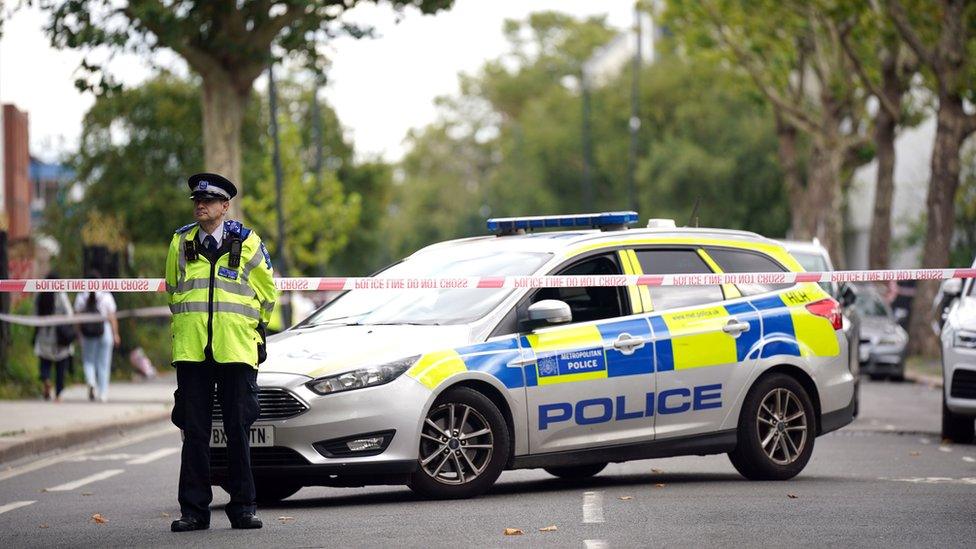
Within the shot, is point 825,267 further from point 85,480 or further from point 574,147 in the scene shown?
point 574,147

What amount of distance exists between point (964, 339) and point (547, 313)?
5.60 m

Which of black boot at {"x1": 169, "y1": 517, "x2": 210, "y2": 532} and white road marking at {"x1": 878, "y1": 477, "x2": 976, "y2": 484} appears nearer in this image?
black boot at {"x1": 169, "y1": 517, "x2": 210, "y2": 532}

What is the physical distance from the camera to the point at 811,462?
1411 cm

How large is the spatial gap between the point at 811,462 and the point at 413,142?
8368 centimetres

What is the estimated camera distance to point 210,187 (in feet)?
30.6

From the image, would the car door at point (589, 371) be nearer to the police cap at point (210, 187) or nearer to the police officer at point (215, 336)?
the police officer at point (215, 336)

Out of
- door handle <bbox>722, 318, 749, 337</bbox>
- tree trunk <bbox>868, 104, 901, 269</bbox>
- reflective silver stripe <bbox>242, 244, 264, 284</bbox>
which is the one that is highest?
tree trunk <bbox>868, 104, 901, 269</bbox>

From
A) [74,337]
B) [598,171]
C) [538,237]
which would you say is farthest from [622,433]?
[598,171]

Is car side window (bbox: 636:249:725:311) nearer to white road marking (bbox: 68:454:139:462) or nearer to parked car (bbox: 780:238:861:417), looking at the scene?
white road marking (bbox: 68:454:139:462)

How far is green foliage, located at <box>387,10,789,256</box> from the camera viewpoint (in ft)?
208

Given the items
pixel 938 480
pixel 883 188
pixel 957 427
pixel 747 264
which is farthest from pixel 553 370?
pixel 883 188

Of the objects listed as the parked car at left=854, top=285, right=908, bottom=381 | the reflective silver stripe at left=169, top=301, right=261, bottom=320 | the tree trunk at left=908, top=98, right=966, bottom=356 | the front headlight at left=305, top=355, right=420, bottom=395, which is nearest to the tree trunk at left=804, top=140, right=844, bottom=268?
the tree trunk at left=908, top=98, right=966, bottom=356

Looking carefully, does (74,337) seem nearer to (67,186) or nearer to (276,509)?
(276,509)

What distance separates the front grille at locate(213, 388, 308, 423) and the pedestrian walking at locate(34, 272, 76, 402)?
12549 millimetres
